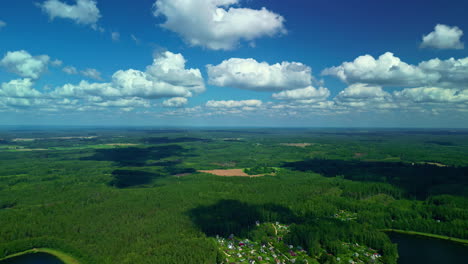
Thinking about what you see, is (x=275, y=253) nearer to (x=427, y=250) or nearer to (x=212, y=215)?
(x=212, y=215)

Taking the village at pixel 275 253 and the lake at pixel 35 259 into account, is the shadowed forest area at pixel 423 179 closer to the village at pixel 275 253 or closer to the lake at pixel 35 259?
the village at pixel 275 253

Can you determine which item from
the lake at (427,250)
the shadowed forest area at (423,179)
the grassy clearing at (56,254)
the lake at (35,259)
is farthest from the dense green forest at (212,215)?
the lake at (427,250)

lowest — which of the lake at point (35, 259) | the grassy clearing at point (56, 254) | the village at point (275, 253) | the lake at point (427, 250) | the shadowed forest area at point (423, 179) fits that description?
the lake at point (35, 259)

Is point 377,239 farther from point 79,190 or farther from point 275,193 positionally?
point 79,190

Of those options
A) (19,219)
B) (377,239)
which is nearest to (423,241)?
(377,239)

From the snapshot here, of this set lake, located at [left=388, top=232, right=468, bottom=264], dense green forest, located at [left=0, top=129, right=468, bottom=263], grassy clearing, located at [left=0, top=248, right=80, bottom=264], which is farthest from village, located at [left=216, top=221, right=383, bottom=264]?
grassy clearing, located at [left=0, top=248, right=80, bottom=264]

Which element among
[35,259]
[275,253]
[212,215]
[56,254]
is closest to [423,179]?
[275,253]

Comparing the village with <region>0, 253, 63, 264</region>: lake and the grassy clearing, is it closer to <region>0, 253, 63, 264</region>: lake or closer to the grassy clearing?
the grassy clearing
